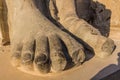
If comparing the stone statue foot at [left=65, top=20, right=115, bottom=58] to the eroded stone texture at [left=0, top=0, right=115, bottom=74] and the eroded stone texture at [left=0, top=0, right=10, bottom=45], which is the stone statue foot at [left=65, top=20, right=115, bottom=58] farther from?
the eroded stone texture at [left=0, top=0, right=10, bottom=45]

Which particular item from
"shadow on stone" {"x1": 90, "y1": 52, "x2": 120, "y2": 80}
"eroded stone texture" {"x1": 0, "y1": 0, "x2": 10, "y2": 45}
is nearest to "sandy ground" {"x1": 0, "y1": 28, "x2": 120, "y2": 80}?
"shadow on stone" {"x1": 90, "y1": 52, "x2": 120, "y2": 80}

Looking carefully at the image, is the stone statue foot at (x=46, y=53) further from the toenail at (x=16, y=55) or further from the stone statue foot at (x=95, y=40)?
the stone statue foot at (x=95, y=40)

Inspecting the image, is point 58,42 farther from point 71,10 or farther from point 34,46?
point 71,10

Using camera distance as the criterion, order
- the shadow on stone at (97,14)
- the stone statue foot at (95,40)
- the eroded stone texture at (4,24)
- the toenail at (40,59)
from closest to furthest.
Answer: the toenail at (40,59)
the stone statue foot at (95,40)
the eroded stone texture at (4,24)
the shadow on stone at (97,14)

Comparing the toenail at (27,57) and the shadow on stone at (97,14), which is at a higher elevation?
the toenail at (27,57)

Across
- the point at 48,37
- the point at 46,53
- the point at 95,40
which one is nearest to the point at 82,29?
the point at 95,40

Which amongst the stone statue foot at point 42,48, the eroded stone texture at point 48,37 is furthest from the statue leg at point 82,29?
the stone statue foot at point 42,48

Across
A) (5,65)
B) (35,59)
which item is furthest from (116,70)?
(5,65)

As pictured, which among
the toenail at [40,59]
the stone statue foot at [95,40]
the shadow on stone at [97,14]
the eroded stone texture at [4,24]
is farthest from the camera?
the shadow on stone at [97,14]

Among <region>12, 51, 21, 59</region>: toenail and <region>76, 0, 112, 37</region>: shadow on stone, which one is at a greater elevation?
<region>12, 51, 21, 59</region>: toenail
